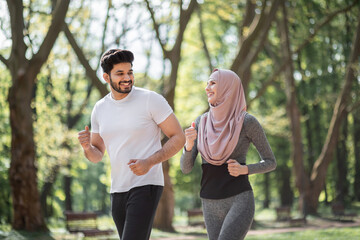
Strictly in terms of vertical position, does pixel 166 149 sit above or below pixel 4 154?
above

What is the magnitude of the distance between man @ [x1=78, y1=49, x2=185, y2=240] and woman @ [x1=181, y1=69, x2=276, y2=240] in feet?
0.91

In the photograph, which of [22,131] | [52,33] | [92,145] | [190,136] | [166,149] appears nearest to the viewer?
[166,149]

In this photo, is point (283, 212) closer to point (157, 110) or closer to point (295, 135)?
point (295, 135)

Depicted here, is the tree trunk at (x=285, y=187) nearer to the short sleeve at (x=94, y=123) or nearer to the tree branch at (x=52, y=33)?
the tree branch at (x=52, y=33)

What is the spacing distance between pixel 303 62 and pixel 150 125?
2844 cm

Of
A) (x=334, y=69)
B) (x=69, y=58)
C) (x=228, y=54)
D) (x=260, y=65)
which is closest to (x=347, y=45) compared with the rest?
(x=334, y=69)

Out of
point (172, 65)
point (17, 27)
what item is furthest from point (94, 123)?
point (172, 65)

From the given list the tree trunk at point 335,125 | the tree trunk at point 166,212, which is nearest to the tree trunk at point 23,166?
the tree trunk at point 166,212

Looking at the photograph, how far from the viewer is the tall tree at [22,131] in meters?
14.7

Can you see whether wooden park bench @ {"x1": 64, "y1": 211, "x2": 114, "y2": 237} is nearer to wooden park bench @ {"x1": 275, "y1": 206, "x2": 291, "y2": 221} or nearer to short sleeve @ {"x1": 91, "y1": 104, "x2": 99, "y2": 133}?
wooden park bench @ {"x1": 275, "y1": 206, "x2": 291, "y2": 221}

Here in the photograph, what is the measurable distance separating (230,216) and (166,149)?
73 centimetres

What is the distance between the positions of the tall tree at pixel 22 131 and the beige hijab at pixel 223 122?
10341 millimetres

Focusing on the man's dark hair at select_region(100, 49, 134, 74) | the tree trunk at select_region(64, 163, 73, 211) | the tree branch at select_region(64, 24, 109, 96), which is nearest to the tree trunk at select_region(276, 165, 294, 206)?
the tree trunk at select_region(64, 163, 73, 211)

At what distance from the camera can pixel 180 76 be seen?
122 feet
